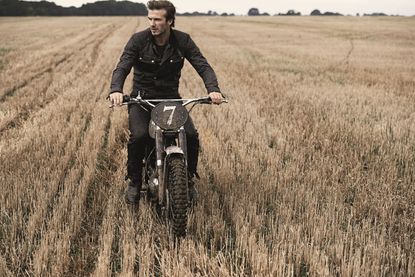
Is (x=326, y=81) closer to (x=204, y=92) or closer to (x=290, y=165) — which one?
(x=204, y=92)

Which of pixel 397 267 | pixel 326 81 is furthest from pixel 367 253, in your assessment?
pixel 326 81

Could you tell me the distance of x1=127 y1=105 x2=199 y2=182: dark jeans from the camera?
437cm

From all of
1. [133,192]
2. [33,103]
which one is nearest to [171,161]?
[133,192]

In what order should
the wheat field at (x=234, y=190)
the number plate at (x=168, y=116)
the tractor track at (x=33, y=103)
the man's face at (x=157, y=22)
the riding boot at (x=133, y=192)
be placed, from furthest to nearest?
the tractor track at (x=33, y=103), the riding boot at (x=133, y=192), the man's face at (x=157, y=22), the number plate at (x=168, y=116), the wheat field at (x=234, y=190)

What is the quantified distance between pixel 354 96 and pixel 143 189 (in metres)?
7.60

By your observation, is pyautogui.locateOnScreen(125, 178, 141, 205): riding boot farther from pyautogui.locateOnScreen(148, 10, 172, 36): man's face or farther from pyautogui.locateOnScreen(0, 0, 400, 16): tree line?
pyautogui.locateOnScreen(0, 0, 400, 16): tree line

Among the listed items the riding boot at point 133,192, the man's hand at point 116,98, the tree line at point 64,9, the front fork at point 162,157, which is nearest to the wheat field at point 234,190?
the riding boot at point 133,192

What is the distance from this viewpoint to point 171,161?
392 cm

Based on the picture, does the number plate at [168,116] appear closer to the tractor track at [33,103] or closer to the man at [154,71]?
the man at [154,71]

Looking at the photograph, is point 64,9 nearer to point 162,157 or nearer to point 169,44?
point 169,44

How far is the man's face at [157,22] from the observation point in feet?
13.9

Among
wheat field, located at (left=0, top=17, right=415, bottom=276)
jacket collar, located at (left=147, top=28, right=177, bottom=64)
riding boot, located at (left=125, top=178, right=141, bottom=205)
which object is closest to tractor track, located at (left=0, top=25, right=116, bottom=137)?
wheat field, located at (left=0, top=17, right=415, bottom=276)

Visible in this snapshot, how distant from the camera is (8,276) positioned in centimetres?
327

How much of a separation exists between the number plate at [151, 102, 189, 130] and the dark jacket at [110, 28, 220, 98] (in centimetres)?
53
